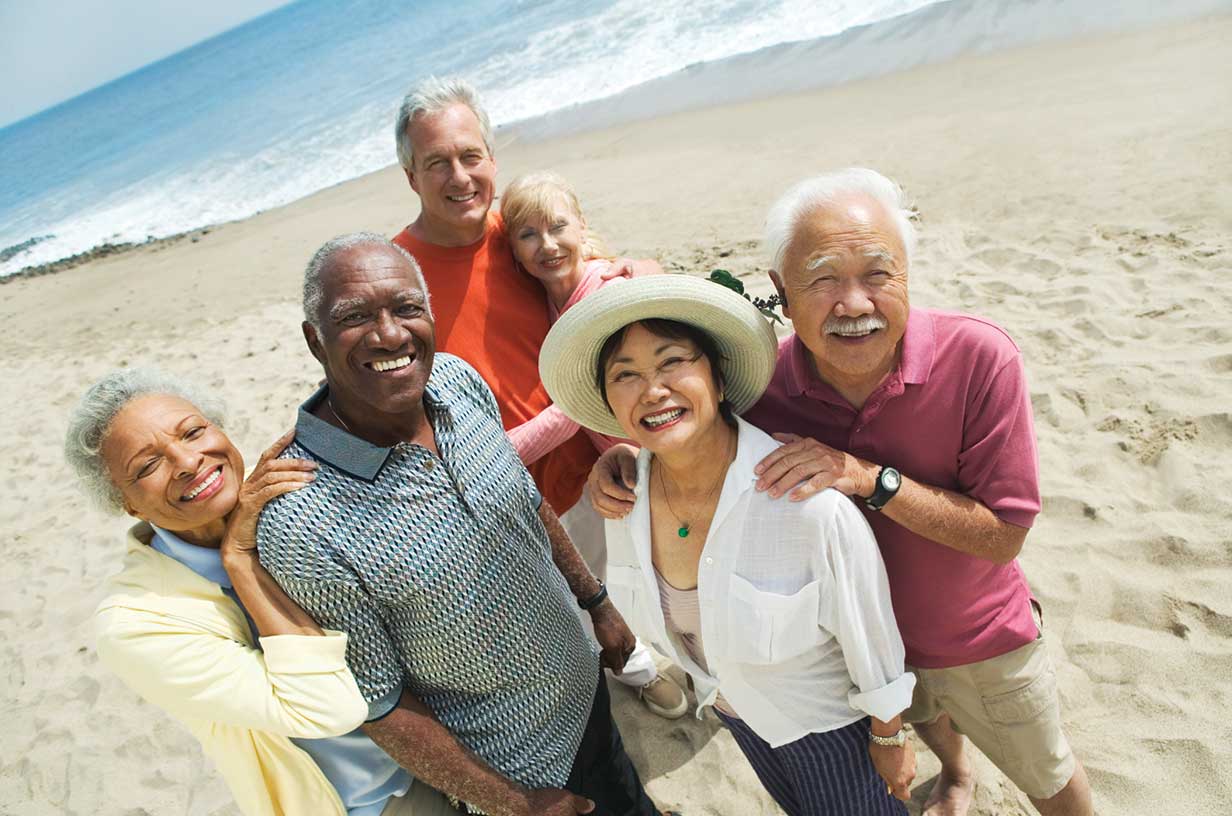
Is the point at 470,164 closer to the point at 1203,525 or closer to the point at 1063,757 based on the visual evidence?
the point at 1063,757

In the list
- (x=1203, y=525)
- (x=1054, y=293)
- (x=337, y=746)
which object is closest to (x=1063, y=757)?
(x=1203, y=525)

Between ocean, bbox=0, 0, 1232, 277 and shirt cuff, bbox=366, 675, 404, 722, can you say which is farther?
ocean, bbox=0, 0, 1232, 277

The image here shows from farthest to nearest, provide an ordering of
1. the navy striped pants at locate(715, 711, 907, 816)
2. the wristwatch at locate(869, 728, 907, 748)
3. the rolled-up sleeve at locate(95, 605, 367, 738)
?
the navy striped pants at locate(715, 711, 907, 816)
the wristwatch at locate(869, 728, 907, 748)
the rolled-up sleeve at locate(95, 605, 367, 738)

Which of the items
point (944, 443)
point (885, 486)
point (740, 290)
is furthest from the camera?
point (740, 290)

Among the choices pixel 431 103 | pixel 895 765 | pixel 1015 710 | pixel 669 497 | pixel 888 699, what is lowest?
pixel 1015 710

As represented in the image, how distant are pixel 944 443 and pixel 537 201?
177 centimetres

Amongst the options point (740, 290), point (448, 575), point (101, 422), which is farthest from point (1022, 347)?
point (101, 422)

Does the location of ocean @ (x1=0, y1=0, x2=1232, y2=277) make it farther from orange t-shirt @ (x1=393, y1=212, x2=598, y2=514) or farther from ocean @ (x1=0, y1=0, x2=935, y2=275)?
orange t-shirt @ (x1=393, y1=212, x2=598, y2=514)

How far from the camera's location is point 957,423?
1909 mm

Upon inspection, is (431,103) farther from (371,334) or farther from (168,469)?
(168,469)

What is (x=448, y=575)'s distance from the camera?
6.44 ft

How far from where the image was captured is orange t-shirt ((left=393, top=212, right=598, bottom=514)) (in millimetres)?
2869

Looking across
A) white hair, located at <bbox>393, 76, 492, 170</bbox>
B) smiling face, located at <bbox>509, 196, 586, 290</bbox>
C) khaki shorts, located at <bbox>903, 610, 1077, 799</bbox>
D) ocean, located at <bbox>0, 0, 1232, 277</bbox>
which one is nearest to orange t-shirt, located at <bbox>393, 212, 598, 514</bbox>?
smiling face, located at <bbox>509, 196, 586, 290</bbox>

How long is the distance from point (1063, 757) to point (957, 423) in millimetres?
1216
